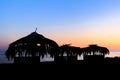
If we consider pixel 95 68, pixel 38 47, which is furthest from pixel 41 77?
pixel 38 47

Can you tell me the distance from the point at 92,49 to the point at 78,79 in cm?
1916

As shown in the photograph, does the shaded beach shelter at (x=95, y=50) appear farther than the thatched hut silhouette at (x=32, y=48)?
Yes

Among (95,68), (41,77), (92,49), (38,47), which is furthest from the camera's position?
(92,49)

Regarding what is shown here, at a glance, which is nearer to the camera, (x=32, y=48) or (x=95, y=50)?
(x=32, y=48)

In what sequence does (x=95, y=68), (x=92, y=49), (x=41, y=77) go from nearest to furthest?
(x=41, y=77)
(x=95, y=68)
(x=92, y=49)

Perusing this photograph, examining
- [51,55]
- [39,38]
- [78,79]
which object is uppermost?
[39,38]

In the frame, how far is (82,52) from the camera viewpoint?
93.7 ft

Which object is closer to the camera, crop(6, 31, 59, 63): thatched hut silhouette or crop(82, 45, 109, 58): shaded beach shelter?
crop(6, 31, 59, 63): thatched hut silhouette

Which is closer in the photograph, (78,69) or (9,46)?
(78,69)

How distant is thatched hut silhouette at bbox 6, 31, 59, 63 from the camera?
46.6 feet

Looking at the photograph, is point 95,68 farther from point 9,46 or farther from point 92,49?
point 92,49

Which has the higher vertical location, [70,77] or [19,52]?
[19,52]

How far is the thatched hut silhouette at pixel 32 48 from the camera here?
14211 mm

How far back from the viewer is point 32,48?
555 inches
